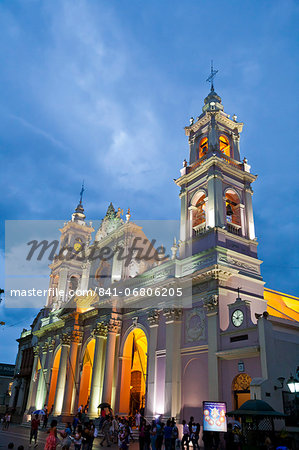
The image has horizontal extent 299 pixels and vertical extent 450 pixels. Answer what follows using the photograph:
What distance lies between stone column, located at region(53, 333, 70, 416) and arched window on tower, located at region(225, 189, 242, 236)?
18.4m

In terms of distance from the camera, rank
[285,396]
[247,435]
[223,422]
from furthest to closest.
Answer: [285,396]
[223,422]
[247,435]

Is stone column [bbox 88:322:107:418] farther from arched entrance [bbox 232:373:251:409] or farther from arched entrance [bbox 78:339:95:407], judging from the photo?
arched entrance [bbox 232:373:251:409]

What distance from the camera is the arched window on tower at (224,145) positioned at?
31797 millimetres

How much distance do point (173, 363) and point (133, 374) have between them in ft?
35.8

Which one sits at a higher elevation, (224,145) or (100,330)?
(224,145)

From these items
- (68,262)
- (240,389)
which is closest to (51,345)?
(68,262)

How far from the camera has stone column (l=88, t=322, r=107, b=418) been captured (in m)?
28.7

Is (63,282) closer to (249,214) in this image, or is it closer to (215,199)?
(215,199)

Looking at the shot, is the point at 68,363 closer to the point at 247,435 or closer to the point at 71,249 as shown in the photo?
the point at 71,249

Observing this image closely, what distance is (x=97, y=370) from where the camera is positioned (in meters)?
29.8

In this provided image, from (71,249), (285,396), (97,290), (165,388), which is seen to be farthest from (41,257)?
(285,396)

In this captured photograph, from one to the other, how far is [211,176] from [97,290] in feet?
49.9

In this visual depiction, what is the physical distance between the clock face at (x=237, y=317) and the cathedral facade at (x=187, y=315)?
87 mm

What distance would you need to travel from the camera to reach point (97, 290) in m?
35.2
